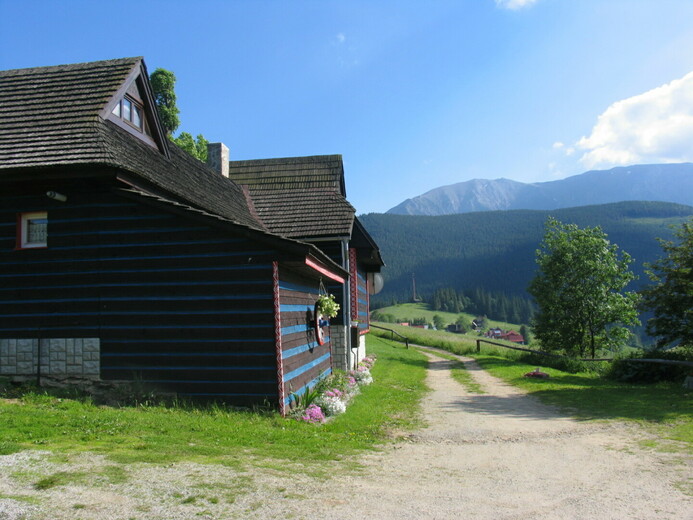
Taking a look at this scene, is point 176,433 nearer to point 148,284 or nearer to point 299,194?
point 148,284

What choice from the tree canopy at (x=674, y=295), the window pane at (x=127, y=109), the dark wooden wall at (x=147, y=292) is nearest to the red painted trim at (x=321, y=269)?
the dark wooden wall at (x=147, y=292)

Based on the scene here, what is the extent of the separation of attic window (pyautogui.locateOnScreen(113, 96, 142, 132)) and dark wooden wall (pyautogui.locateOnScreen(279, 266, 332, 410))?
5.93 meters

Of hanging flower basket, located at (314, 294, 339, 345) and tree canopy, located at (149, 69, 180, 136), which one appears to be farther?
tree canopy, located at (149, 69, 180, 136)

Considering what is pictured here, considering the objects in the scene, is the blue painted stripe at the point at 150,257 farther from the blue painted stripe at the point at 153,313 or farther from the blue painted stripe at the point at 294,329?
the blue painted stripe at the point at 294,329

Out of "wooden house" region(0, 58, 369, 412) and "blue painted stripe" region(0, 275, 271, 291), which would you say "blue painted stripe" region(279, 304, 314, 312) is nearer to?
"wooden house" region(0, 58, 369, 412)

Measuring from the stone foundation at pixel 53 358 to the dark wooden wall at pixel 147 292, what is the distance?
157mm

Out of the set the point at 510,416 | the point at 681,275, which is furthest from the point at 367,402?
the point at 681,275

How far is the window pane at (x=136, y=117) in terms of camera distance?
1276 centimetres

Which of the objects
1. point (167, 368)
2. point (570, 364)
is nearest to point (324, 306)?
point (167, 368)

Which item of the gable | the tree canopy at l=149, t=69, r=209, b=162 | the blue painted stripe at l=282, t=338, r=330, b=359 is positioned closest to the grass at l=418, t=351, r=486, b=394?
the blue painted stripe at l=282, t=338, r=330, b=359

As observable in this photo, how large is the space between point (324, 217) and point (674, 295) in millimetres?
12135

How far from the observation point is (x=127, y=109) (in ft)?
41.1

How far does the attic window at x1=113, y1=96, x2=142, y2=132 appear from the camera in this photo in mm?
12133

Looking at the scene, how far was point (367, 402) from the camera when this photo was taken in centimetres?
1258
